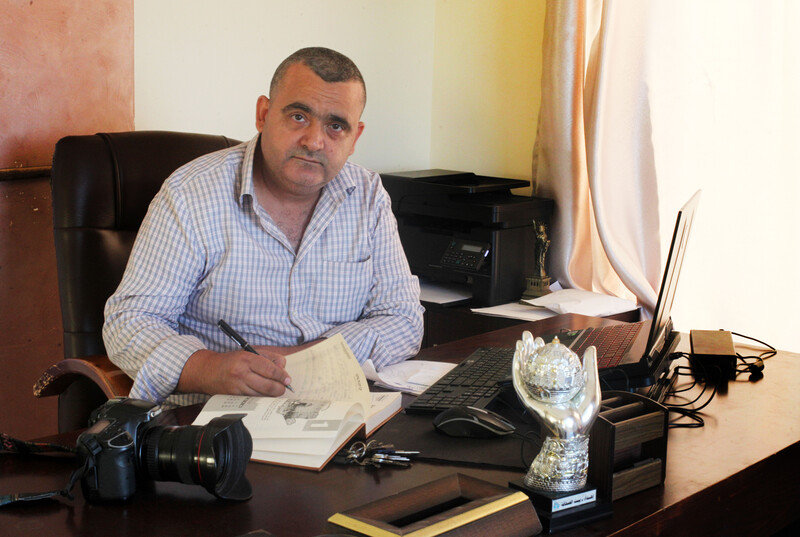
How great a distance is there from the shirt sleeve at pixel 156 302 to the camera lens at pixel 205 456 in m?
0.45

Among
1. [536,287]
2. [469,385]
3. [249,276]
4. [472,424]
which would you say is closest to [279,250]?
[249,276]

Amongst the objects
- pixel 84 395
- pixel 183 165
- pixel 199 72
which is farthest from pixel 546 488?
pixel 199 72

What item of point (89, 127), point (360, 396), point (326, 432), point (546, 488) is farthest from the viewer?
point (89, 127)

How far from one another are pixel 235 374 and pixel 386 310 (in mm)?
561

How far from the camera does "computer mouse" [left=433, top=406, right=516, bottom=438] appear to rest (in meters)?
1.12

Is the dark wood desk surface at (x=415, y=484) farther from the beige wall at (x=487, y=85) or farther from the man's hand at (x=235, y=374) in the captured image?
the beige wall at (x=487, y=85)

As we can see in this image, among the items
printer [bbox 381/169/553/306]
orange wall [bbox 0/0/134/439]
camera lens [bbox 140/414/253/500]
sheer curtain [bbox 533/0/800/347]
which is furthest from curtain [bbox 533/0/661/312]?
camera lens [bbox 140/414/253/500]

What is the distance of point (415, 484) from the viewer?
98cm

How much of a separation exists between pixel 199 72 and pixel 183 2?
0.65ft

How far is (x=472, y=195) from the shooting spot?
2.56 metres

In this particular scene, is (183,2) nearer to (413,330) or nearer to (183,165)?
(183,165)

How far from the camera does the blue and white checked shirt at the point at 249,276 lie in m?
1.52

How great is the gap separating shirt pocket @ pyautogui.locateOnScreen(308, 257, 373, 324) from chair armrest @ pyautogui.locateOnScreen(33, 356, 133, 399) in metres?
0.42

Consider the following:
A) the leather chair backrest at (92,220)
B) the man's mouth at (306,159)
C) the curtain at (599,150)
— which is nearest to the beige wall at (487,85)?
the curtain at (599,150)
